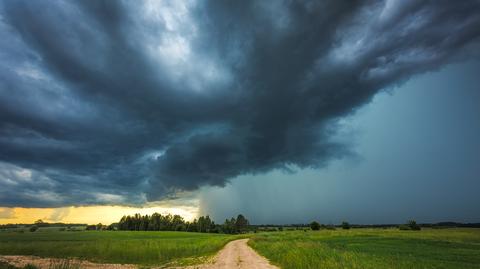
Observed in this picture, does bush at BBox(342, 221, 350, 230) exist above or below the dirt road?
above

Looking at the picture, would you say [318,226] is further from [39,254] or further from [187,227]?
[39,254]

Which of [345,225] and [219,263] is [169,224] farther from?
[219,263]

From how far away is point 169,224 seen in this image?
18438 cm

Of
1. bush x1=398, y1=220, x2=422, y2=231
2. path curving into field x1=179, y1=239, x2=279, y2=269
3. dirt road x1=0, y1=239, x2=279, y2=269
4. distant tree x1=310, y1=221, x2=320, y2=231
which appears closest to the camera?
path curving into field x1=179, y1=239, x2=279, y2=269

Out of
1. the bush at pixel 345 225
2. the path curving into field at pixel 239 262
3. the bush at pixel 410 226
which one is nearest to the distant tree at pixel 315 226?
the bush at pixel 345 225

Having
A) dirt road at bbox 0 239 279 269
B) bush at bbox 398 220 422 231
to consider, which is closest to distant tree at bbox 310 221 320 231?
bush at bbox 398 220 422 231

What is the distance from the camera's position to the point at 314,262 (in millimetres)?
22672

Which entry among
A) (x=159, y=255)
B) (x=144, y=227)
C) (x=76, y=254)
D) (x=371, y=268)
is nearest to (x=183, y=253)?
(x=159, y=255)

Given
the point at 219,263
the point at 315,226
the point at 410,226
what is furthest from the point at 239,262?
the point at 315,226

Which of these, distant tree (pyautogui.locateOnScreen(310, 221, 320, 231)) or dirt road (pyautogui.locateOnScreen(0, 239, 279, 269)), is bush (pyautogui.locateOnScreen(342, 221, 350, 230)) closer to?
distant tree (pyautogui.locateOnScreen(310, 221, 320, 231))

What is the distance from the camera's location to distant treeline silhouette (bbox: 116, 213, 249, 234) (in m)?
181

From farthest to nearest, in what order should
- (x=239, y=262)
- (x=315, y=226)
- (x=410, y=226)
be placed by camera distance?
(x=315, y=226) → (x=410, y=226) → (x=239, y=262)

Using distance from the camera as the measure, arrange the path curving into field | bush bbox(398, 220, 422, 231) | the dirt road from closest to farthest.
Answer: the path curving into field < the dirt road < bush bbox(398, 220, 422, 231)

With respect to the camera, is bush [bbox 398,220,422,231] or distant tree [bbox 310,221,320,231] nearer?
bush [bbox 398,220,422,231]
